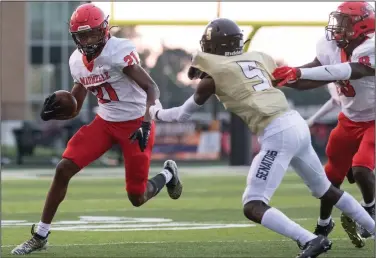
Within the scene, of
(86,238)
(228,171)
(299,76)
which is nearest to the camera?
(299,76)

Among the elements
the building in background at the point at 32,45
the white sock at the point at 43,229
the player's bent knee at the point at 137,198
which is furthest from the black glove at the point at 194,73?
the building in background at the point at 32,45

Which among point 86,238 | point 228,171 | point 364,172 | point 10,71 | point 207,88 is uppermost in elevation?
point 207,88

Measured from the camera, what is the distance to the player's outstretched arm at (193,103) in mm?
5664

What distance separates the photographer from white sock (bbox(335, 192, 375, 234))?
5887mm

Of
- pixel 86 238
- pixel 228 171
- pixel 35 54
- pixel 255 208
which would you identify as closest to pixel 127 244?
pixel 86 238

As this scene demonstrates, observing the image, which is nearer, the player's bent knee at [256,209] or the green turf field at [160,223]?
the player's bent knee at [256,209]

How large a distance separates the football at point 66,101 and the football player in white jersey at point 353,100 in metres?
1.57

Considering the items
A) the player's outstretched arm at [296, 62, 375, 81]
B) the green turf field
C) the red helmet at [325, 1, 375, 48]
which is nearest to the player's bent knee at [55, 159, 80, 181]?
the green turf field

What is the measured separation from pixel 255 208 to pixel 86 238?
201 centimetres

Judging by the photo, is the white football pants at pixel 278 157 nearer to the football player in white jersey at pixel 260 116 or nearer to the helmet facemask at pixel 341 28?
the football player in white jersey at pixel 260 116

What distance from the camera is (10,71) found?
3262 centimetres

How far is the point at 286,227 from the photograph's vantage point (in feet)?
17.7

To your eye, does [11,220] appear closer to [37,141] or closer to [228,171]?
[228,171]

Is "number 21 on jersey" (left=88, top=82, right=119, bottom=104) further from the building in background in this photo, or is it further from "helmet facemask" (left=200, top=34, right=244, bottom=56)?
the building in background
